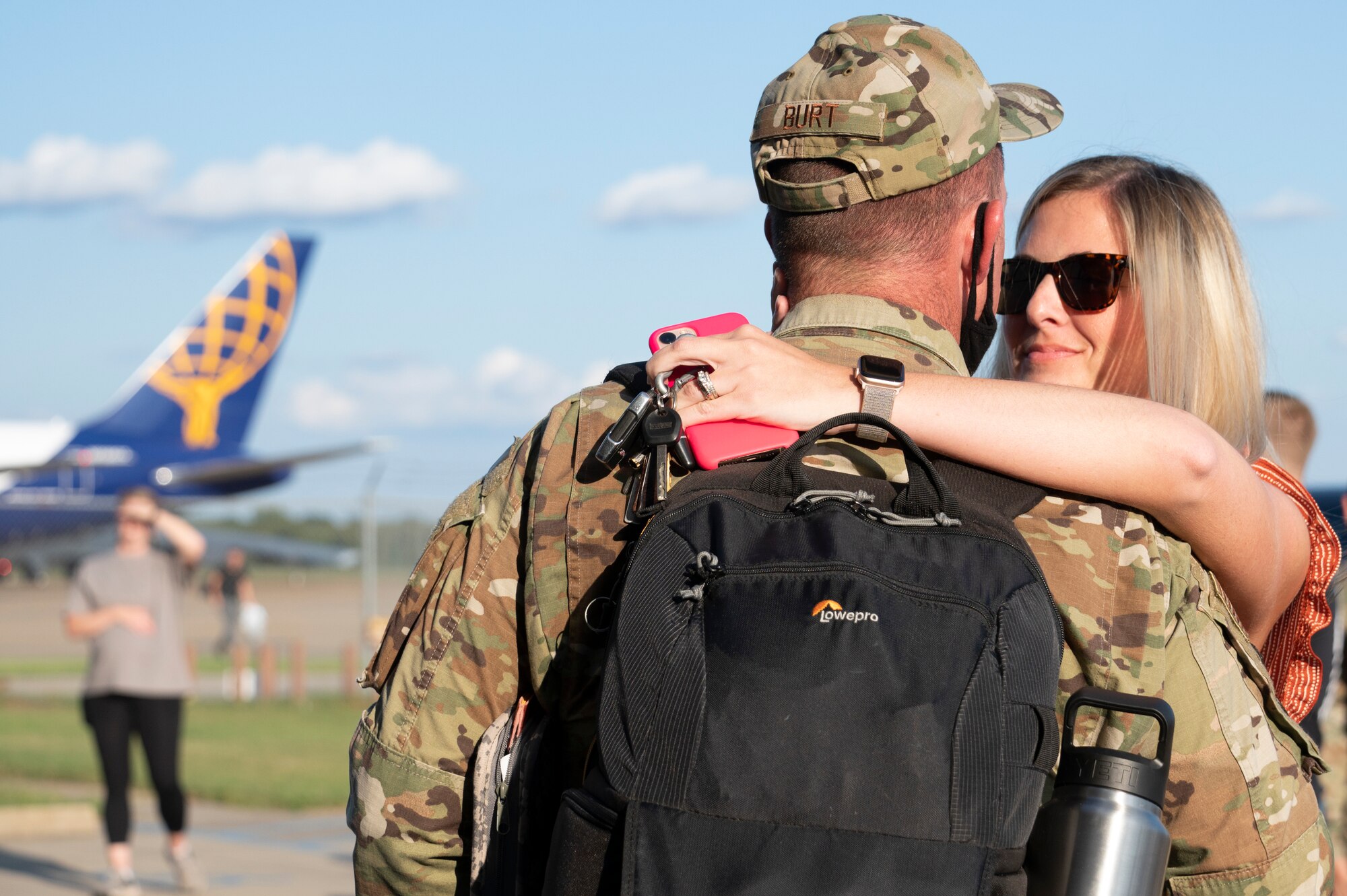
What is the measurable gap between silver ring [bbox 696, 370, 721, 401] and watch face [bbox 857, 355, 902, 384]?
190mm

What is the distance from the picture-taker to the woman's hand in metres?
1.73

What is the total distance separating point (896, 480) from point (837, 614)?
313 mm

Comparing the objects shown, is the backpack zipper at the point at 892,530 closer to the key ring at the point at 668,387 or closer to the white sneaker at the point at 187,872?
the key ring at the point at 668,387

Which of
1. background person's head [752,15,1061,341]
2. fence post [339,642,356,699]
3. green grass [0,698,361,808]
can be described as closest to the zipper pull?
background person's head [752,15,1061,341]

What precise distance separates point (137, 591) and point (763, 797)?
268 inches

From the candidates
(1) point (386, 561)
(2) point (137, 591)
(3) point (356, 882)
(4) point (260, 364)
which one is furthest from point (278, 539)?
(3) point (356, 882)

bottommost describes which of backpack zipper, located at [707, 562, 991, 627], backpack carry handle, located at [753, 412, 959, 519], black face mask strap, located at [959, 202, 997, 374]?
backpack zipper, located at [707, 562, 991, 627]

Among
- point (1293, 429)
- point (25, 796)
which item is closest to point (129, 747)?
point (25, 796)

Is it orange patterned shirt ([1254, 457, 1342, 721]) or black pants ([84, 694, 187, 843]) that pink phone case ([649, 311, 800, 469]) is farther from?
black pants ([84, 694, 187, 843])

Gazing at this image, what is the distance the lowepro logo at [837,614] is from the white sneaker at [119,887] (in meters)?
6.22

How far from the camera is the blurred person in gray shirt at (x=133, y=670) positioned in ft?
22.5

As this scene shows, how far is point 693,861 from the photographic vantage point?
4.79ft

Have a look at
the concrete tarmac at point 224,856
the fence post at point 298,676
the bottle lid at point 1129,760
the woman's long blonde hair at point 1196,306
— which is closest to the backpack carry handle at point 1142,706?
the bottle lid at point 1129,760

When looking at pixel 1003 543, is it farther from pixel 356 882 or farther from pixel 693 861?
pixel 356 882
